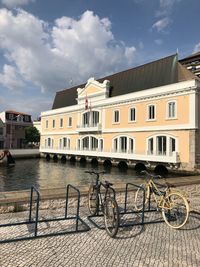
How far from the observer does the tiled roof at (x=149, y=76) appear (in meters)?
31.3

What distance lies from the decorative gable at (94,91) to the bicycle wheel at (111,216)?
3421 centimetres

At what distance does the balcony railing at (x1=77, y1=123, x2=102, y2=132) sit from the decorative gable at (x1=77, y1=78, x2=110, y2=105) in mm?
3682

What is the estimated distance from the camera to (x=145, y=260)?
15.0 ft

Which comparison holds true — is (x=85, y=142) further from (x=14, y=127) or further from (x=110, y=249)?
(x=14, y=127)

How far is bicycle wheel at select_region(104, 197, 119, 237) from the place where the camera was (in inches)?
219

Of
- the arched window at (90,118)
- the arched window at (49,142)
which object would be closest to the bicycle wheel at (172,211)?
the arched window at (90,118)

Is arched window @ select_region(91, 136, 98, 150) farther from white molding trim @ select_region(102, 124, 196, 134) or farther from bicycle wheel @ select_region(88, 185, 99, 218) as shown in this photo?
bicycle wheel @ select_region(88, 185, 99, 218)

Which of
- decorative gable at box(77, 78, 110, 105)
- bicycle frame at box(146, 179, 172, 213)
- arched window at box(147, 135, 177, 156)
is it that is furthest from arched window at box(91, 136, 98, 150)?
bicycle frame at box(146, 179, 172, 213)

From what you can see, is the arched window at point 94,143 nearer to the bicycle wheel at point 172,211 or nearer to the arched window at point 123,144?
the arched window at point 123,144

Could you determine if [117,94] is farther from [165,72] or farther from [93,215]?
[93,215]

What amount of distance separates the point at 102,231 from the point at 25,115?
75807 millimetres

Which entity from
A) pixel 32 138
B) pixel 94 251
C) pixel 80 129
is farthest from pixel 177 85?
pixel 32 138

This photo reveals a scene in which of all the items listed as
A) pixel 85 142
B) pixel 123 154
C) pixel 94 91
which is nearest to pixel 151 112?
pixel 123 154

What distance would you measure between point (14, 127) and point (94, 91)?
39426 mm
